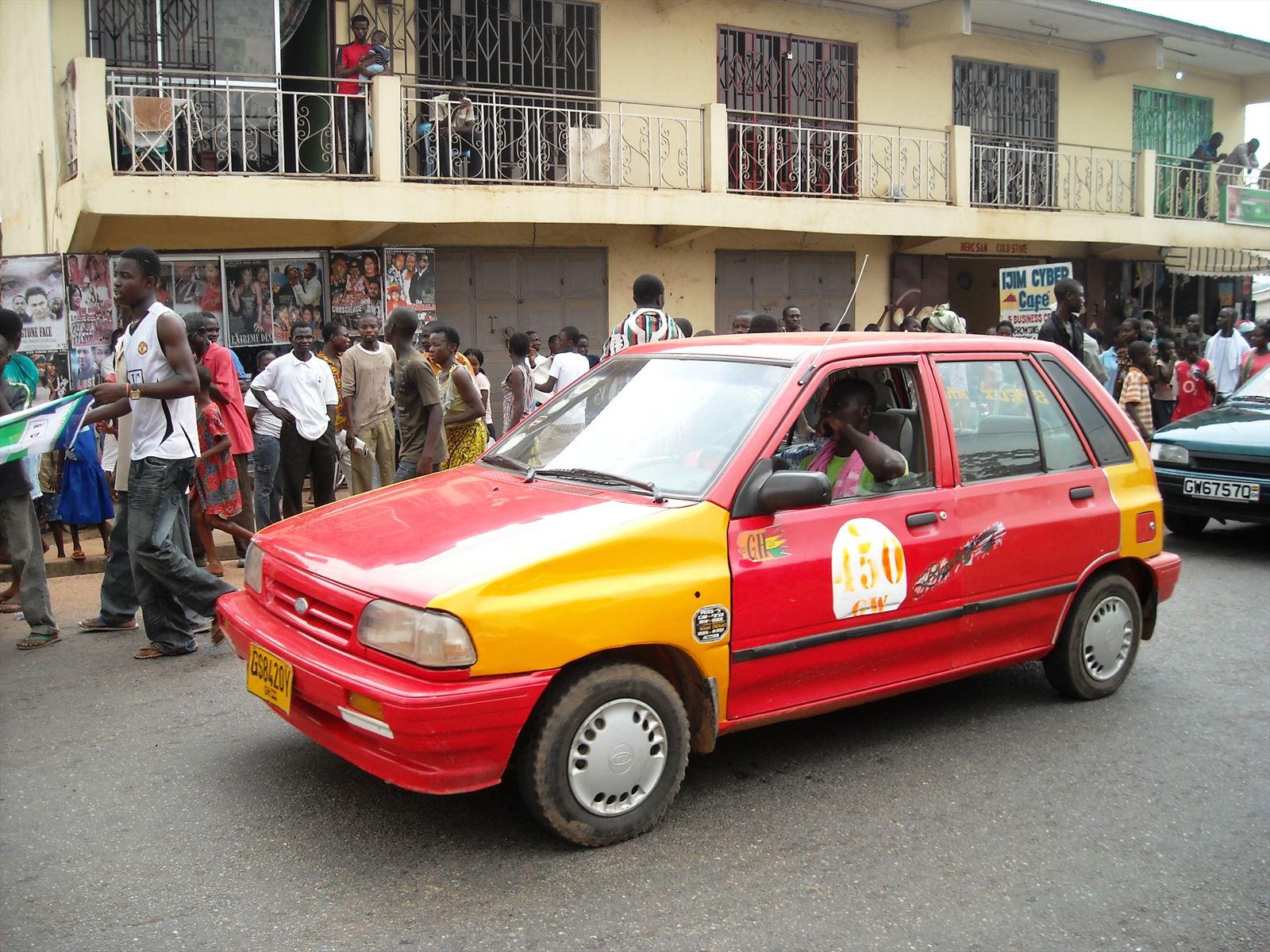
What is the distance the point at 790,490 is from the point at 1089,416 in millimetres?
1943

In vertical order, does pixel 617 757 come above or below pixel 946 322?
below

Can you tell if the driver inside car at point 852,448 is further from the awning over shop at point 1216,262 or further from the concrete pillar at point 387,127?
the awning over shop at point 1216,262

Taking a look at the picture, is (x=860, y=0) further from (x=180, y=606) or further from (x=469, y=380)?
(x=180, y=606)

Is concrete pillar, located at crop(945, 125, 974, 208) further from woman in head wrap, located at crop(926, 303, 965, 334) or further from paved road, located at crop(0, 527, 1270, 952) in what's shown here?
paved road, located at crop(0, 527, 1270, 952)

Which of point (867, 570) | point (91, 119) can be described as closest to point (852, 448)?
point (867, 570)

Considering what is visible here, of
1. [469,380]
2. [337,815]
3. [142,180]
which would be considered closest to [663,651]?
[337,815]

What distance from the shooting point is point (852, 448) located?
4.59 m

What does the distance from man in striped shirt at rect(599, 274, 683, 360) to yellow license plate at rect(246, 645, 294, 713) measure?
3.75 meters

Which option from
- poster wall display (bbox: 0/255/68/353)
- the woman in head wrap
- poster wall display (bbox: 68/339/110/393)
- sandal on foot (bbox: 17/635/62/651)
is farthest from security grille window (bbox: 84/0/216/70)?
the woman in head wrap

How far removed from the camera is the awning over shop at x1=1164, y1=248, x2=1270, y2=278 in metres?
20.8

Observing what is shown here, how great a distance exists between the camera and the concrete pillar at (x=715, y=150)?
14.3m

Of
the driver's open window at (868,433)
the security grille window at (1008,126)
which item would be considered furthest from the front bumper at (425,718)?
the security grille window at (1008,126)

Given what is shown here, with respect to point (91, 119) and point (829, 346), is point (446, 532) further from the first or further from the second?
point (91, 119)

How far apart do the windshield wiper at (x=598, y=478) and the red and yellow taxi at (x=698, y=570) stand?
0.05 feet
